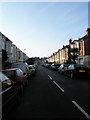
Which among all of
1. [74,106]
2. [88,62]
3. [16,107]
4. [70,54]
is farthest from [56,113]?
[70,54]

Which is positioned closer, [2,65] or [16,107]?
[16,107]

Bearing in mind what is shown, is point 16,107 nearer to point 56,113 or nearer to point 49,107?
point 49,107

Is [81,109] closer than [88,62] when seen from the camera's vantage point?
Yes

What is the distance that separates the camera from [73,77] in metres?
16.6

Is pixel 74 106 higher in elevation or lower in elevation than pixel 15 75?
lower

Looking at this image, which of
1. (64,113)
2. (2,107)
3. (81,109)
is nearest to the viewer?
(2,107)

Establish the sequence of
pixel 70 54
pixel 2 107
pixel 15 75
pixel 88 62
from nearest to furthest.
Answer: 1. pixel 2 107
2. pixel 15 75
3. pixel 88 62
4. pixel 70 54

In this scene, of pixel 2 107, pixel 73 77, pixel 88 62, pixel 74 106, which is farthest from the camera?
pixel 88 62

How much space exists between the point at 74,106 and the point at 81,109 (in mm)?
445

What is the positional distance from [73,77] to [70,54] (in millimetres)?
23422

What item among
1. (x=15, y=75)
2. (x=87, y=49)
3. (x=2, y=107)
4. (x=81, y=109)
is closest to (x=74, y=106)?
(x=81, y=109)

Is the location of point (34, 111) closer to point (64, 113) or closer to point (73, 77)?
point (64, 113)


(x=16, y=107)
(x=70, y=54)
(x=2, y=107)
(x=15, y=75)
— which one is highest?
(x=70, y=54)

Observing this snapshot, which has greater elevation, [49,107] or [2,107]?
[2,107]
